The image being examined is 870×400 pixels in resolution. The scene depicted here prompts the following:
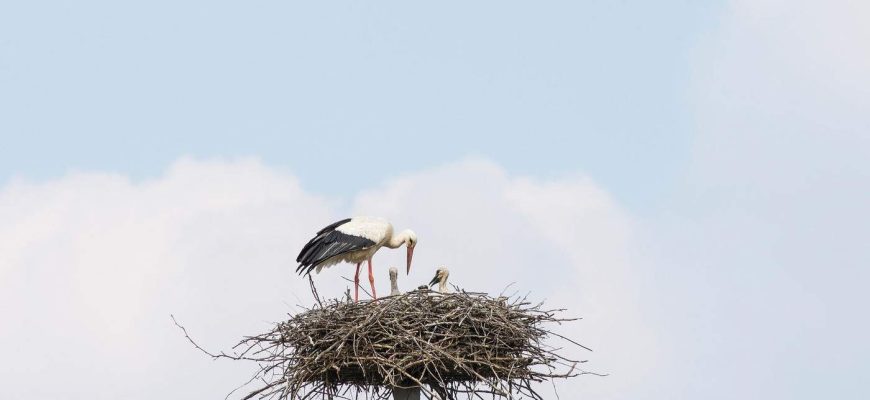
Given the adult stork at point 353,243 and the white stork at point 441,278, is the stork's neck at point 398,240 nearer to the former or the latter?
the adult stork at point 353,243

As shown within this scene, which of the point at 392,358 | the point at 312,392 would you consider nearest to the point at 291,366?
the point at 312,392

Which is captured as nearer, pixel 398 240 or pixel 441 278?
pixel 441 278

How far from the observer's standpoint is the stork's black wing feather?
13945mm

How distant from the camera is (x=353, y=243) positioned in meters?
14.3

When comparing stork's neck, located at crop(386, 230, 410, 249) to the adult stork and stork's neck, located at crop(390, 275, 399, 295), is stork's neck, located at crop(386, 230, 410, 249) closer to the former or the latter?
the adult stork

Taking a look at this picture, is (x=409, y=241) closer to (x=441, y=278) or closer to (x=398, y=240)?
(x=398, y=240)

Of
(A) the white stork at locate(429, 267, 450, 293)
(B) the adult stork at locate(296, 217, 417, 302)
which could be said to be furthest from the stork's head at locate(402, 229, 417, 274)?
(A) the white stork at locate(429, 267, 450, 293)

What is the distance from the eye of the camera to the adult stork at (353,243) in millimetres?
14016

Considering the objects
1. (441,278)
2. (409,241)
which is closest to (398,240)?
(409,241)

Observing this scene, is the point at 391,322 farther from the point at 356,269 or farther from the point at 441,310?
the point at 356,269

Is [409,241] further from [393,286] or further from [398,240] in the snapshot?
[393,286]

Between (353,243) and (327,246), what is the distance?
0.29m

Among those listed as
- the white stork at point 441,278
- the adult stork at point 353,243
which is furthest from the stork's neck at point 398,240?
the white stork at point 441,278

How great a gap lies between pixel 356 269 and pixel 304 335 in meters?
2.73
